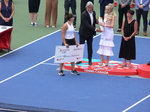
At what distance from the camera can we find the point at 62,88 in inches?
571

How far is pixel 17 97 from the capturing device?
1361cm

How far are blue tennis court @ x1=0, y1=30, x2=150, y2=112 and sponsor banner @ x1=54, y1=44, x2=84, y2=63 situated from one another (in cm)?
54

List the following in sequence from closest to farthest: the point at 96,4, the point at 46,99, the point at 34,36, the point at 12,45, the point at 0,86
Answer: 1. the point at 46,99
2. the point at 0,86
3. the point at 12,45
4. the point at 34,36
5. the point at 96,4

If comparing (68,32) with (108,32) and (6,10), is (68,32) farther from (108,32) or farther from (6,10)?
(6,10)

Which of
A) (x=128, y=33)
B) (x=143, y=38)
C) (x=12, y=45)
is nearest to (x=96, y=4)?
(x=143, y=38)

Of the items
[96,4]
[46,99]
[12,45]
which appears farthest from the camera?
[96,4]

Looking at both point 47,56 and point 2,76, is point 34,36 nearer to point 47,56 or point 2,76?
point 47,56

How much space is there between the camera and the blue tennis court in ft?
42.9

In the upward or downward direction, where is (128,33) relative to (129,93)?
upward

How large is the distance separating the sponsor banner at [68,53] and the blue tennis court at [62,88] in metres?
0.54

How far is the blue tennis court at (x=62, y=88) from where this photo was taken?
1307cm

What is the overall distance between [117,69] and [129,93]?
2058mm

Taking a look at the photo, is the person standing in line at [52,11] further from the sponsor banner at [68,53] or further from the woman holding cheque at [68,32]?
the woman holding cheque at [68,32]

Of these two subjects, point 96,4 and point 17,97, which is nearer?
point 17,97
